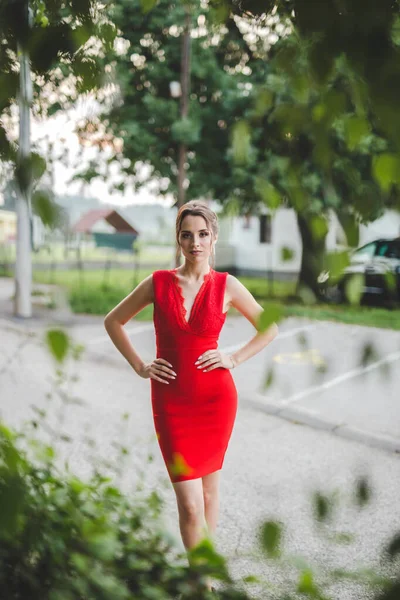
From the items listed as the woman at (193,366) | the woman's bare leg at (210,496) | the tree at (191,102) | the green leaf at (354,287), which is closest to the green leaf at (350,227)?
the green leaf at (354,287)

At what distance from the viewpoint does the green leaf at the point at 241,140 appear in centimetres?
116

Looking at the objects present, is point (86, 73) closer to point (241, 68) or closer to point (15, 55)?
point (15, 55)

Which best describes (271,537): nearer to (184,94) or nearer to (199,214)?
(199,214)

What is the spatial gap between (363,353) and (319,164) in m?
0.42

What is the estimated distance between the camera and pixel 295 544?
388 centimetres

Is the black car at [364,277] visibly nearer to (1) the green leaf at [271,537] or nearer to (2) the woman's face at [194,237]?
(1) the green leaf at [271,537]

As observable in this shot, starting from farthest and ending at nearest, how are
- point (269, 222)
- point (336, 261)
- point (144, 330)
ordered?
point (144, 330)
point (269, 222)
point (336, 261)

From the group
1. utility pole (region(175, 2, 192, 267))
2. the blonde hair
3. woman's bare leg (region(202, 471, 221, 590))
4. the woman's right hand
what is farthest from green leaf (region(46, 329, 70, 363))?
utility pole (region(175, 2, 192, 267))

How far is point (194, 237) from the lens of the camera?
2941mm

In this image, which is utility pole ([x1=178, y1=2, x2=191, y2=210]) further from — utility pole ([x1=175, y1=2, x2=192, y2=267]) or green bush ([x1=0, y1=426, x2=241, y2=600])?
green bush ([x1=0, y1=426, x2=241, y2=600])

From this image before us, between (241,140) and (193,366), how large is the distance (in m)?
1.84

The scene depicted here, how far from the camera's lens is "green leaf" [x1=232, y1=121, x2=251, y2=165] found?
1156 mm

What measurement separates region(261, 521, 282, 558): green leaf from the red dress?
1491 millimetres

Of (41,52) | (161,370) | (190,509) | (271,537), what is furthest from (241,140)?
(190,509)
